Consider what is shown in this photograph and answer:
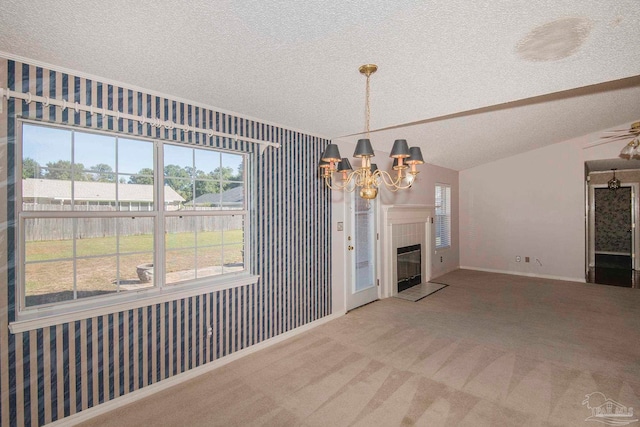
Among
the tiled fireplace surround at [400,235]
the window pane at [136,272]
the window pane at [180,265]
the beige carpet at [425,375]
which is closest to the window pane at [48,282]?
the window pane at [136,272]

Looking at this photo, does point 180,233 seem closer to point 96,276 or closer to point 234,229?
point 234,229

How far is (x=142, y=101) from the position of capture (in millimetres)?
2398

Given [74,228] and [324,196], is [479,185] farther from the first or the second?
[74,228]

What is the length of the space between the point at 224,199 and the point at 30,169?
1442 mm

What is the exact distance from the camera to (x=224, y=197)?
3023 mm

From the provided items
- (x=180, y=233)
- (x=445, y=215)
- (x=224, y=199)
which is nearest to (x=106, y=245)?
(x=180, y=233)

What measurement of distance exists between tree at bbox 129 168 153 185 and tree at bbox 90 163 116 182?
0.14 meters

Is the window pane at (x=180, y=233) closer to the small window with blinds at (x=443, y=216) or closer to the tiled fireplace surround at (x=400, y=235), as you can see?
the tiled fireplace surround at (x=400, y=235)

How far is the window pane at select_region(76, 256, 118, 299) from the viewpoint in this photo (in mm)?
2281

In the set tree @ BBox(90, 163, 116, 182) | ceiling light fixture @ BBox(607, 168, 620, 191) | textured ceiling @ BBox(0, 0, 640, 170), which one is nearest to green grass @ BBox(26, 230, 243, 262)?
tree @ BBox(90, 163, 116, 182)

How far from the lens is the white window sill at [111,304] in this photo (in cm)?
194

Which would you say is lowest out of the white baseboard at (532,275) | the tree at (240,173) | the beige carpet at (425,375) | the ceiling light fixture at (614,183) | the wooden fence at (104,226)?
the beige carpet at (425,375)

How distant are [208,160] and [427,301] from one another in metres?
3.92

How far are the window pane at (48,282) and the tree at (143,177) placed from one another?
2.54ft
